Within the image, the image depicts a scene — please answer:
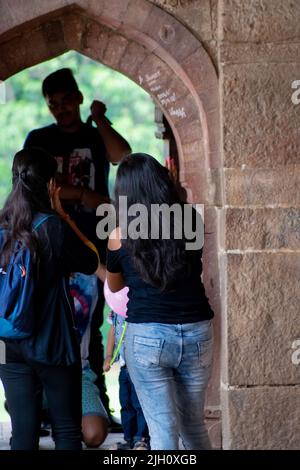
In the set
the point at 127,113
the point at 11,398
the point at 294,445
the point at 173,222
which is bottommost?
the point at 294,445

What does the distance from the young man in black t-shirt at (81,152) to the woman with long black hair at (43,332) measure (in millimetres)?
1787

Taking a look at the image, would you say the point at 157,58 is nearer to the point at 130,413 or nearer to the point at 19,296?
the point at 19,296

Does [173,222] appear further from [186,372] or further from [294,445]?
[294,445]

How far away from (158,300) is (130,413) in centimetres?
154

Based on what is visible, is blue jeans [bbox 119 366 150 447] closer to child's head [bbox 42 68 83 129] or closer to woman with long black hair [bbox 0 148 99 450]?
woman with long black hair [bbox 0 148 99 450]

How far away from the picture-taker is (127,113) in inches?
579

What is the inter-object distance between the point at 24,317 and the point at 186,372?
2.25 ft

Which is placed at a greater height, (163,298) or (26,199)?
(26,199)

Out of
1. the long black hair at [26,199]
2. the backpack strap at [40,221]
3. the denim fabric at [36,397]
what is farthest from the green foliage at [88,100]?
the denim fabric at [36,397]

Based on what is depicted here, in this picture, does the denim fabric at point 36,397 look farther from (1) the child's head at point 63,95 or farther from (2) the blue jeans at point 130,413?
(1) the child's head at point 63,95

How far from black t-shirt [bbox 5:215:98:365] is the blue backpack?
0.15 ft

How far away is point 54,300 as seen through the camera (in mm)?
4098

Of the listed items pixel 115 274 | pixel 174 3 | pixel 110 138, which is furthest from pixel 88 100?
pixel 115 274

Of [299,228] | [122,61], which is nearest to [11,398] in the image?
[299,228]
